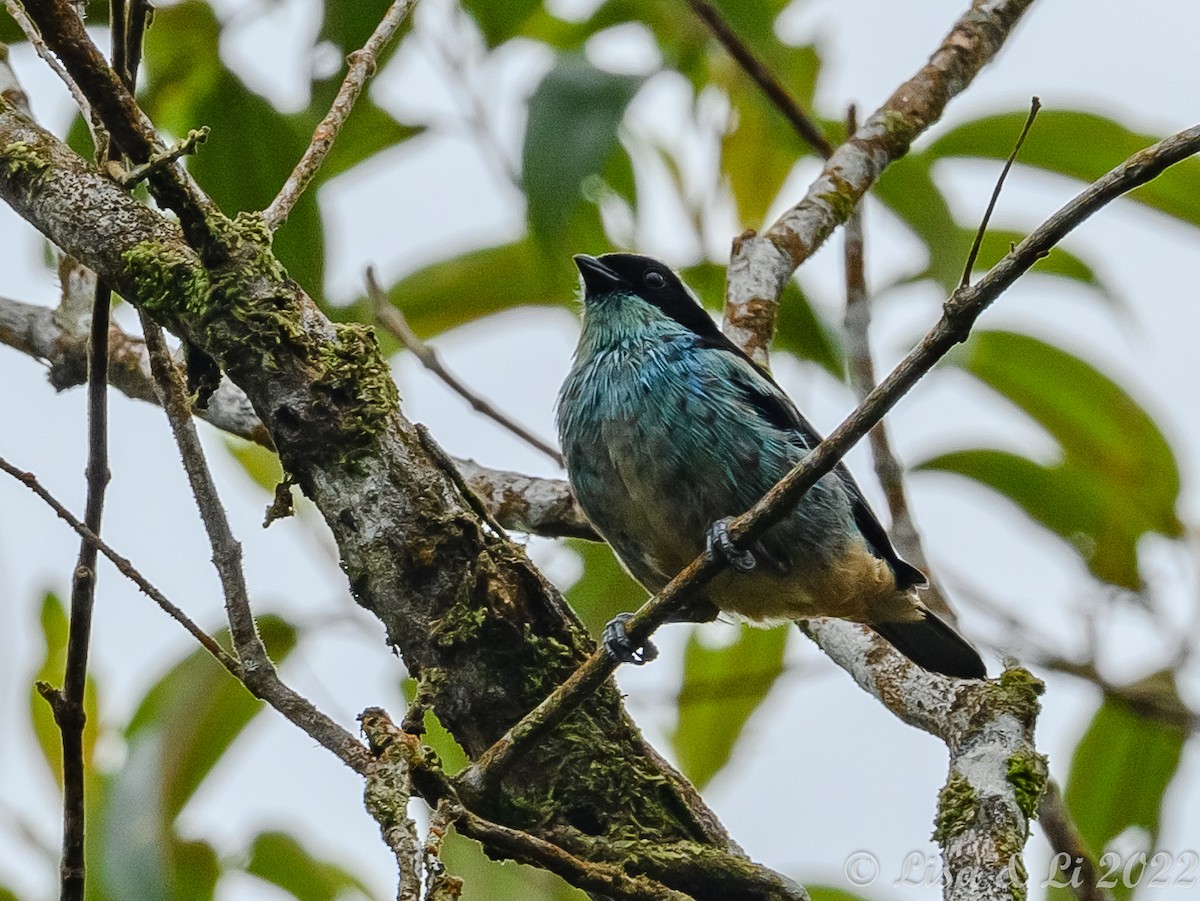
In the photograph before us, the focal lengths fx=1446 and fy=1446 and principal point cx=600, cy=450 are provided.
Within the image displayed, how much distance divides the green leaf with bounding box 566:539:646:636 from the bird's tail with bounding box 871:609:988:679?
2.93 ft

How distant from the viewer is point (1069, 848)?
3660 millimetres

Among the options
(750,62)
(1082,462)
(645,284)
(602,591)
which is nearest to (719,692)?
(602,591)

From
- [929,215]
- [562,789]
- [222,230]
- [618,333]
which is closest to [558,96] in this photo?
[618,333]

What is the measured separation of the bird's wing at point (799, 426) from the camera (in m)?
3.92

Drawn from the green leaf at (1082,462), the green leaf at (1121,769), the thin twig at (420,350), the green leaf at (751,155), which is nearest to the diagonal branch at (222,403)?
the thin twig at (420,350)

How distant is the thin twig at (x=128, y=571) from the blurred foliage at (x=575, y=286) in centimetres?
127

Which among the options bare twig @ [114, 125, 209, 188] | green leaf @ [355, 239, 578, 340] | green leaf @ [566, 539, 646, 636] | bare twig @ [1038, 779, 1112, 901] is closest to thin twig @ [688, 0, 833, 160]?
green leaf @ [355, 239, 578, 340]

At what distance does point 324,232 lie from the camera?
4.02 metres

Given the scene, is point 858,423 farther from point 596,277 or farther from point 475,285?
point 475,285

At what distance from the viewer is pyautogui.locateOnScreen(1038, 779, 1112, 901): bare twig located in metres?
3.52

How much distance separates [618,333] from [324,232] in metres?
0.88

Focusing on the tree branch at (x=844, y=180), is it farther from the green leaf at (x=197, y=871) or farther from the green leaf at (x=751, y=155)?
the green leaf at (x=197, y=871)

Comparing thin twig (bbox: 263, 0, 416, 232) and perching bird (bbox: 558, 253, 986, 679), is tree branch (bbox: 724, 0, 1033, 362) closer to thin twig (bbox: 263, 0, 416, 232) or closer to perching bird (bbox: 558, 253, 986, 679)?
perching bird (bbox: 558, 253, 986, 679)

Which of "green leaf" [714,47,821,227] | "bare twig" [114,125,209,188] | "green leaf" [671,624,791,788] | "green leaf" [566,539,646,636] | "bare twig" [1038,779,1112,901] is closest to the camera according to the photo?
"bare twig" [114,125,209,188]
